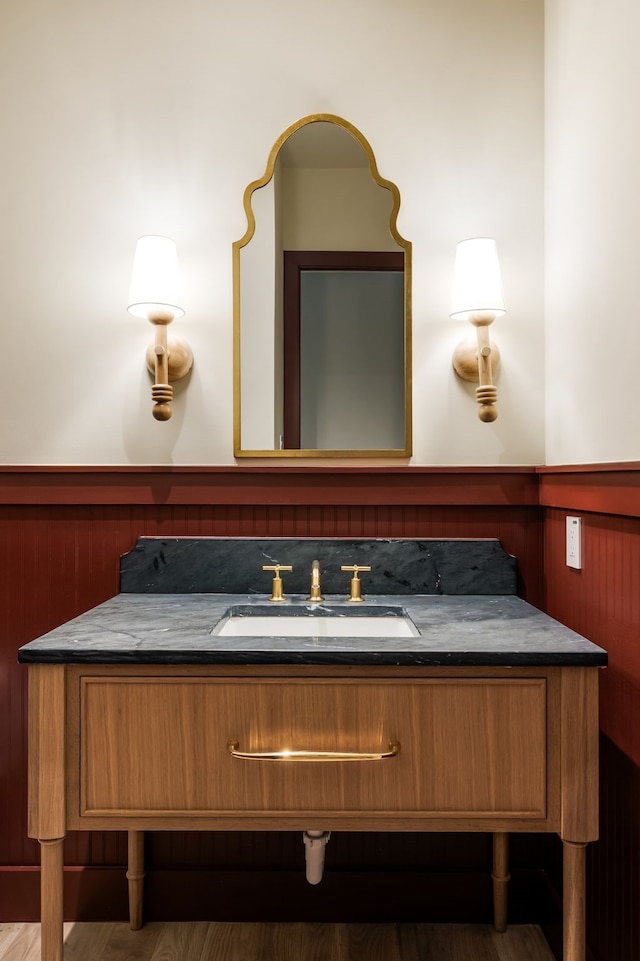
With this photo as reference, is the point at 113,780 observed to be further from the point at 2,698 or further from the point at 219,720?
the point at 2,698

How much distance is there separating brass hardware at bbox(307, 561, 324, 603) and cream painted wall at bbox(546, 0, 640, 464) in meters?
0.64

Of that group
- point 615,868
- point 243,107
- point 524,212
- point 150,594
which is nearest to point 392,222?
point 524,212

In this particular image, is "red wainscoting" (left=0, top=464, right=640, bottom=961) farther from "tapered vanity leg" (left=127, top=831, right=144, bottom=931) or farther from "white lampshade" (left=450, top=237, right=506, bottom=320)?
"white lampshade" (left=450, top=237, right=506, bottom=320)

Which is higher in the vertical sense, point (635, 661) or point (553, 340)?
point (553, 340)

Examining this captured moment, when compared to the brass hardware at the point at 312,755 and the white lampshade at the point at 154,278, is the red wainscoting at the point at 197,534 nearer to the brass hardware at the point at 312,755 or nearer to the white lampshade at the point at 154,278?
the white lampshade at the point at 154,278

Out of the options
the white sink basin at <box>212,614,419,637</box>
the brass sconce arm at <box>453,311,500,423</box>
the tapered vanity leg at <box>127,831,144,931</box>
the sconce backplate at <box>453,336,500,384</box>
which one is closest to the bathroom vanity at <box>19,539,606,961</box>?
the white sink basin at <box>212,614,419,637</box>

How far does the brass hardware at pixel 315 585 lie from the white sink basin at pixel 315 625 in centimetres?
8

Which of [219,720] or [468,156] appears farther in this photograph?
[468,156]

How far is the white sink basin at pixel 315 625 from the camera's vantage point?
1.60 m

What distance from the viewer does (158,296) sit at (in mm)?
1697

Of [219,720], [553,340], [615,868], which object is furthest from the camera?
[553,340]

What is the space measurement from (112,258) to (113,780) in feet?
4.14

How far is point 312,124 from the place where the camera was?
182 centimetres

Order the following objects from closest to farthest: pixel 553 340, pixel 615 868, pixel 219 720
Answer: pixel 219 720
pixel 615 868
pixel 553 340
